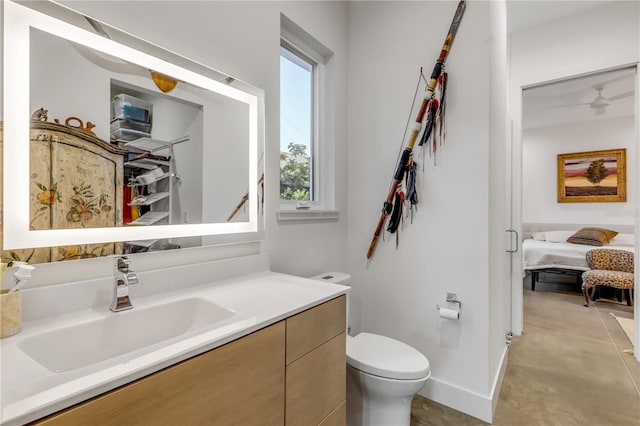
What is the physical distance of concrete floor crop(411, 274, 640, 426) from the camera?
176 centimetres

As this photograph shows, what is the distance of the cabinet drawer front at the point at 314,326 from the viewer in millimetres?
1013

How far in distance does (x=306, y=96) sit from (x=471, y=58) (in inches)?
41.5

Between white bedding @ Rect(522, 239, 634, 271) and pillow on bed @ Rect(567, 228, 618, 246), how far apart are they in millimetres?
134

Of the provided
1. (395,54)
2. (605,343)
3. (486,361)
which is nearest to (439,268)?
(486,361)

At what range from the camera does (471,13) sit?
181cm

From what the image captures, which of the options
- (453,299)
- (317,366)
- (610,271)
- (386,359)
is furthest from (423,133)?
(610,271)

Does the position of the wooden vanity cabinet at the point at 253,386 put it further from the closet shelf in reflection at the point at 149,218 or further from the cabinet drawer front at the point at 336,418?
the closet shelf in reflection at the point at 149,218

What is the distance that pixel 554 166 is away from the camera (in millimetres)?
5621

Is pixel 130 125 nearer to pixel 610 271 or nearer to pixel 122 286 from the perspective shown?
pixel 122 286

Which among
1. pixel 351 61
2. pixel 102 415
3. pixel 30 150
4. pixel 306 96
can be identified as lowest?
pixel 102 415

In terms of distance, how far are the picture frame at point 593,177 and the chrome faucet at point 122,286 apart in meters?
6.69

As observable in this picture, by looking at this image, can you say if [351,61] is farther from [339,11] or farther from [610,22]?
[610,22]

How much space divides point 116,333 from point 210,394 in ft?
1.32

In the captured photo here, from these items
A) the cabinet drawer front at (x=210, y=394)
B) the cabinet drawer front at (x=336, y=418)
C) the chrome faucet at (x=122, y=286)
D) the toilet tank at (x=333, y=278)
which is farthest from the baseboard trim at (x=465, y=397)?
the chrome faucet at (x=122, y=286)
